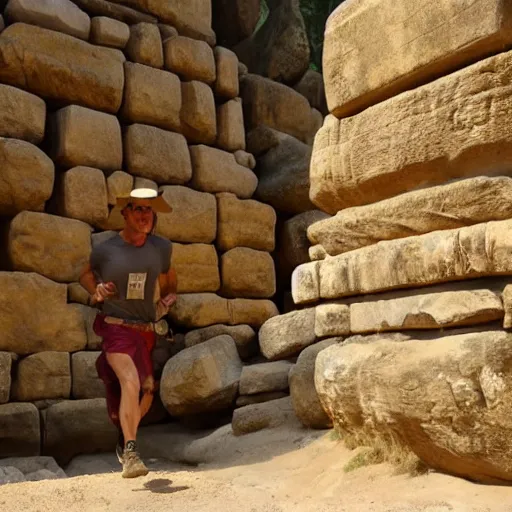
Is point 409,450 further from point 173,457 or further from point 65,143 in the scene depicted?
point 65,143

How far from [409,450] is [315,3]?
912cm

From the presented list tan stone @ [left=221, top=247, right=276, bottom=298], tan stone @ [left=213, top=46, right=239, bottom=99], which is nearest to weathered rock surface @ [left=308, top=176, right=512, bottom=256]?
tan stone @ [left=221, top=247, right=276, bottom=298]

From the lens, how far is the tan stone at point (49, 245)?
18.6 ft

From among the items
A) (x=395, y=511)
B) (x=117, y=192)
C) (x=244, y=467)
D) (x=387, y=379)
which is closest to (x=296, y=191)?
(x=117, y=192)

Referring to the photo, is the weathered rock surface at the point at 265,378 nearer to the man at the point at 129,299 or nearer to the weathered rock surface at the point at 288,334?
the weathered rock surface at the point at 288,334

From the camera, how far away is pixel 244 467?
4.06 metres

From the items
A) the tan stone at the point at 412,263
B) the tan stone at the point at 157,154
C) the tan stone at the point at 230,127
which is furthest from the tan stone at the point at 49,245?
the tan stone at the point at 412,263

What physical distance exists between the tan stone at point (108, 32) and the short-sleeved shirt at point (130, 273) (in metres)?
3.11

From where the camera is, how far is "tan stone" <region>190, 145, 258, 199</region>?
23.3 feet

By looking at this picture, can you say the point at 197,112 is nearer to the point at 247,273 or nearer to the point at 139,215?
the point at 247,273

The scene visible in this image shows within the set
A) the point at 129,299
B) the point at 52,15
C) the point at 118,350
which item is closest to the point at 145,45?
the point at 52,15

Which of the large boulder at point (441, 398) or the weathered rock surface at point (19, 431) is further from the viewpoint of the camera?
the weathered rock surface at point (19, 431)

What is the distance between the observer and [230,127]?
24.6 feet

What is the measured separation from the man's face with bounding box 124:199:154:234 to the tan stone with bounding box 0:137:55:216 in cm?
192
